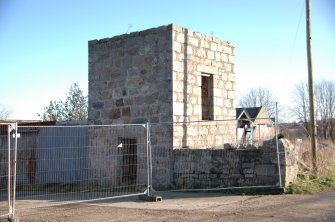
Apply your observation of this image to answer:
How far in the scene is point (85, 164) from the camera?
14609 millimetres

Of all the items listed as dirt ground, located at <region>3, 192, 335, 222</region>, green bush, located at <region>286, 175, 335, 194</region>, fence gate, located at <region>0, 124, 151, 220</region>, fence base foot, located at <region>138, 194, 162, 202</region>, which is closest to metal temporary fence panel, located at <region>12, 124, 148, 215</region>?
fence gate, located at <region>0, 124, 151, 220</region>

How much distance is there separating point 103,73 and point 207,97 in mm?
3558

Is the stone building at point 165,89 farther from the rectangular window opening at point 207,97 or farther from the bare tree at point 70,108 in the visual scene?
the bare tree at point 70,108

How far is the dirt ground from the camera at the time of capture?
8086 mm

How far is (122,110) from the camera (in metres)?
14.1

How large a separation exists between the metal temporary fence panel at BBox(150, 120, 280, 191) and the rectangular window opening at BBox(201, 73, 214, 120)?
42 cm

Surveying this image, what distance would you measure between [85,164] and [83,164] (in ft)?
0.28

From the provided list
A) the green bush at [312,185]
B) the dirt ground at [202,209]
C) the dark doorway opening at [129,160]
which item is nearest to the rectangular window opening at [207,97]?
the dark doorway opening at [129,160]

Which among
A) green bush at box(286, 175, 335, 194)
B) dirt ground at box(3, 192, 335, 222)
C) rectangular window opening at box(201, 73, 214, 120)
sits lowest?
dirt ground at box(3, 192, 335, 222)

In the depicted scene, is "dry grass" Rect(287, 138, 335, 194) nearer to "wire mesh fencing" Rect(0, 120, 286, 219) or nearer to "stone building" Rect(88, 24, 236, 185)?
"wire mesh fencing" Rect(0, 120, 286, 219)

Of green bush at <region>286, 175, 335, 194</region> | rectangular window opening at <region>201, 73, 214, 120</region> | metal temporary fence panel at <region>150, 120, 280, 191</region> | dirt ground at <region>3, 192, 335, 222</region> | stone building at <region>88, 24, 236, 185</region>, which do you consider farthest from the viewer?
rectangular window opening at <region>201, 73, 214, 120</region>

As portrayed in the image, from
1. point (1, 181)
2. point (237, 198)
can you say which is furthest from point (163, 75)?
point (1, 181)

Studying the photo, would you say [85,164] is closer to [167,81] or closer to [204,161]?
[167,81]

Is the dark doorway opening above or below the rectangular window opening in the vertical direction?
below
